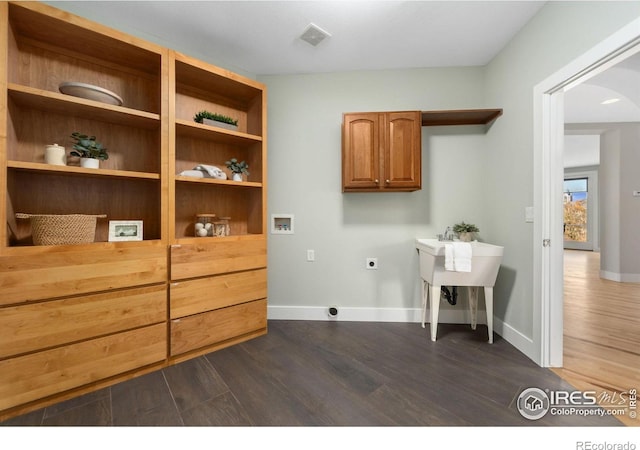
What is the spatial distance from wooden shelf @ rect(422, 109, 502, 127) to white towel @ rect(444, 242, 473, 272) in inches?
47.3

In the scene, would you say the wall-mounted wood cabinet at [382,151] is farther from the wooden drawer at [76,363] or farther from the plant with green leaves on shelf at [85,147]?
the wooden drawer at [76,363]

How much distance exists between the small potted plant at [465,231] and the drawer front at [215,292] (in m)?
1.85

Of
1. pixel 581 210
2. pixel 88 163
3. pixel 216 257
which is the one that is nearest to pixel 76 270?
pixel 88 163

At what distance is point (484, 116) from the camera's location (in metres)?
2.40

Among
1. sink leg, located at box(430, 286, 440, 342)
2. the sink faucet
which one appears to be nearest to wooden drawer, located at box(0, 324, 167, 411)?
sink leg, located at box(430, 286, 440, 342)

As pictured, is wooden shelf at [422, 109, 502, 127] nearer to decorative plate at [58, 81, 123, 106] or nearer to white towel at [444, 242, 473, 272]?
white towel at [444, 242, 473, 272]

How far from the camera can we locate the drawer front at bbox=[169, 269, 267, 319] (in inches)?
73.2

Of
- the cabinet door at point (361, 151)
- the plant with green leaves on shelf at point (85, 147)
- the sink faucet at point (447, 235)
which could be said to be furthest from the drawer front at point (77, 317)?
the sink faucet at point (447, 235)

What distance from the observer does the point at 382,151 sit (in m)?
2.34

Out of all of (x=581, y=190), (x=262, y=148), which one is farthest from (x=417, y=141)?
(x=581, y=190)

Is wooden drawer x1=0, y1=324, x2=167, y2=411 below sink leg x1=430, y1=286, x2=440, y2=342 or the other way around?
below

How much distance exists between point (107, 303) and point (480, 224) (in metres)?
3.12

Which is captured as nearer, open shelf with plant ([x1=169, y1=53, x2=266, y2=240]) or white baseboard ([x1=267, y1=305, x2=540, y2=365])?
open shelf with plant ([x1=169, y1=53, x2=266, y2=240])
